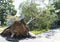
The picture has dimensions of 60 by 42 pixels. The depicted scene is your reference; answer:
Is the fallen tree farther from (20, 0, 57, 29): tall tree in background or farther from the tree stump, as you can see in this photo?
(20, 0, 57, 29): tall tree in background

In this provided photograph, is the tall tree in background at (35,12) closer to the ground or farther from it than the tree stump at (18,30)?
farther from it

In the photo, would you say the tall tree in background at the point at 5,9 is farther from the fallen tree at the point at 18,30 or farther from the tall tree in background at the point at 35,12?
the fallen tree at the point at 18,30

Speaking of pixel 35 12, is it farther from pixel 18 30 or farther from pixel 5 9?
pixel 5 9

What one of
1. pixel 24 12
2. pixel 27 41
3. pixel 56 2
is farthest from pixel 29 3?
pixel 56 2

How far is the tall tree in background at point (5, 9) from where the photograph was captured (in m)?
19.3

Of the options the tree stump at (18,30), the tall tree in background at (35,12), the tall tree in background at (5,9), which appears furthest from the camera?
the tall tree in background at (5,9)

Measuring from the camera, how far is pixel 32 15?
12609 mm

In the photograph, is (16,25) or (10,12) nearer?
(16,25)

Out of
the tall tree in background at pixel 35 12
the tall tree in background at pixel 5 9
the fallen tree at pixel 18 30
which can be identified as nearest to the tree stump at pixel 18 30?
the fallen tree at pixel 18 30

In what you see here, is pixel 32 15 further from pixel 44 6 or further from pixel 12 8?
pixel 12 8

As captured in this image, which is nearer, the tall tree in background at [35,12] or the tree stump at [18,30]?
the tree stump at [18,30]

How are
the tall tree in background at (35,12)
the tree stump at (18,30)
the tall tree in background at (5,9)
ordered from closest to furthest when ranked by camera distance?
the tree stump at (18,30)
the tall tree in background at (35,12)
the tall tree in background at (5,9)

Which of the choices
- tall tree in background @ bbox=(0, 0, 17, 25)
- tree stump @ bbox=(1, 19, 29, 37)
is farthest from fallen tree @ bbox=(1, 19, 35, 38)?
A: tall tree in background @ bbox=(0, 0, 17, 25)

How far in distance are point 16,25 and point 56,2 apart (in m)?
9.90
